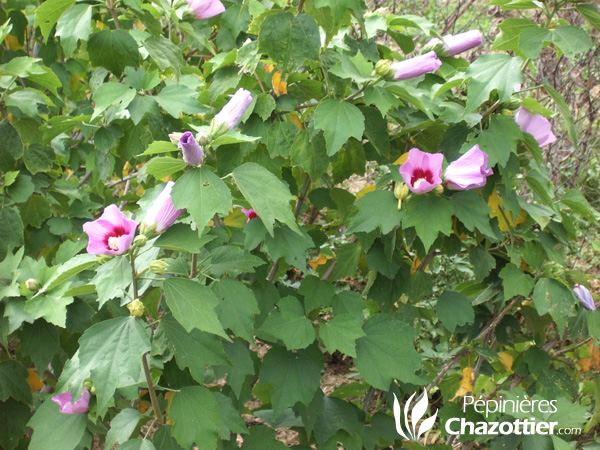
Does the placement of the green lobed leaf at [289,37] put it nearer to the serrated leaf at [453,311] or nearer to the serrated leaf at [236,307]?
the serrated leaf at [236,307]

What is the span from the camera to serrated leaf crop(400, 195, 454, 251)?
153 cm

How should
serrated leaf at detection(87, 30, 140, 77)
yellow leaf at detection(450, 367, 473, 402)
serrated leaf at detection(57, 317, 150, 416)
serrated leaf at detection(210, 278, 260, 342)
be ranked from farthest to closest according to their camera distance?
yellow leaf at detection(450, 367, 473, 402), serrated leaf at detection(87, 30, 140, 77), serrated leaf at detection(210, 278, 260, 342), serrated leaf at detection(57, 317, 150, 416)

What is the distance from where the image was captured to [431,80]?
1868 millimetres

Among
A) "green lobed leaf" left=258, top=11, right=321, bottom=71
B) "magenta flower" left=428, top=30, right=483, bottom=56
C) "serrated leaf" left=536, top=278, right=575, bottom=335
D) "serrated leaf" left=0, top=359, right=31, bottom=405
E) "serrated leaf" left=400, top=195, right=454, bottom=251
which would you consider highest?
"green lobed leaf" left=258, top=11, right=321, bottom=71

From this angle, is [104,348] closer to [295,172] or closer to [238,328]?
[238,328]

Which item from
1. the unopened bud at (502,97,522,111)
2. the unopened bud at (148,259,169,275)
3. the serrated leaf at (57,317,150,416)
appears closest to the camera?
the serrated leaf at (57,317,150,416)

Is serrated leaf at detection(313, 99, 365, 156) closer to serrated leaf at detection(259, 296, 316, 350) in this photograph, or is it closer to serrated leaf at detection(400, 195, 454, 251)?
serrated leaf at detection(400, 195, 454, 251)

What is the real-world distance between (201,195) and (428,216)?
2.12 ft

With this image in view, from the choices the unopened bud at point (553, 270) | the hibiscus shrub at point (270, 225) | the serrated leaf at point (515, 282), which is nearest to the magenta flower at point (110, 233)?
the hibiscus shrub at point (270, 225)

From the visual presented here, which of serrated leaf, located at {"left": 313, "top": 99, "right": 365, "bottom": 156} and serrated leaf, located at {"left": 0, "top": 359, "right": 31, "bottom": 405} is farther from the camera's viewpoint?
serrated leaf, located at {"left": 0, "top": 359, "right": 31, "bottom": 405}

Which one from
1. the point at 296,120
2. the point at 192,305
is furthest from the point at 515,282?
the point at 192,305

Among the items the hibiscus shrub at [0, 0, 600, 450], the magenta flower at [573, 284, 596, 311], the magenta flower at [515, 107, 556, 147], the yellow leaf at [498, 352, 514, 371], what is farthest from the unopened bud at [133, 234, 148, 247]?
the yellow leaf at [498, 352, 514, 371]

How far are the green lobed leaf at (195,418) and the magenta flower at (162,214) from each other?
1.35 ft

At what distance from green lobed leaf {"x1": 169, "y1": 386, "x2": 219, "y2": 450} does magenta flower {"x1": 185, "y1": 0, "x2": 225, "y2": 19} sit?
4.06 feet
